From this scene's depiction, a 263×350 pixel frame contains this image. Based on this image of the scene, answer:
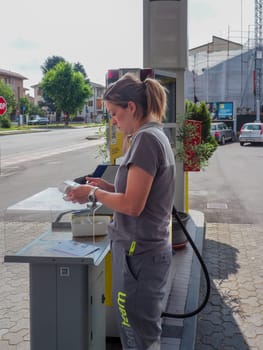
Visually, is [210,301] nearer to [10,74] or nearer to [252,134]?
[252,134]

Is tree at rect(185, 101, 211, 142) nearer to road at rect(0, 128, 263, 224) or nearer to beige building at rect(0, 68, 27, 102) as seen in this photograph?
road at rect(0, 128, 263, 224)

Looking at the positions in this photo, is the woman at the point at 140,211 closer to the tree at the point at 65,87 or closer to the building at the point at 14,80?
the tree at the point at 65,87

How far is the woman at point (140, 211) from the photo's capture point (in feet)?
7.29

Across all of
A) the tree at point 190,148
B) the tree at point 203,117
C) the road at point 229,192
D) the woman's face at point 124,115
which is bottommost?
the road at point 229,192

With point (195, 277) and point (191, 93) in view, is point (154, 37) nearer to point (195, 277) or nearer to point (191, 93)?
point (195, 277)

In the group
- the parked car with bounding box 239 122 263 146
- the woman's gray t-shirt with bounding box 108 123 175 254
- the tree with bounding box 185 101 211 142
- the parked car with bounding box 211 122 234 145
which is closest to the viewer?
the woman's gray t-shirt with bounding box 108 123 175 254

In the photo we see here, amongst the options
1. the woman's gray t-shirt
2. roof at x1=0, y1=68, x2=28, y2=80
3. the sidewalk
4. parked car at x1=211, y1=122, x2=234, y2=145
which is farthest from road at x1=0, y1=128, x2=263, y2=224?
roof at x1=0, y1=68, x2=28, y2=80

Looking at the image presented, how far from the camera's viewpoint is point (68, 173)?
50.7 feet

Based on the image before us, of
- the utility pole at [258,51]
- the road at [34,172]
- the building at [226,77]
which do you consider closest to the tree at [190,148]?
the road at [34,172]

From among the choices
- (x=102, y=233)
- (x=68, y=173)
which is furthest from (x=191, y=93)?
(x=102, y=233)

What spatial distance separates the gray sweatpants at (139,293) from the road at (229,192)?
638 cm

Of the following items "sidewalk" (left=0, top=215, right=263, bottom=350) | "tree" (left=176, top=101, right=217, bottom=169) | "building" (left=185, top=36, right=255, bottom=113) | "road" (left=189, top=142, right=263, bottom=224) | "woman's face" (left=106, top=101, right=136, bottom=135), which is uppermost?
"building" (left=185, top=36, right=255, bottom=113)

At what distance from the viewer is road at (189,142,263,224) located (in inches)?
359

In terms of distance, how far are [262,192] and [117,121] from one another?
10045 mm
